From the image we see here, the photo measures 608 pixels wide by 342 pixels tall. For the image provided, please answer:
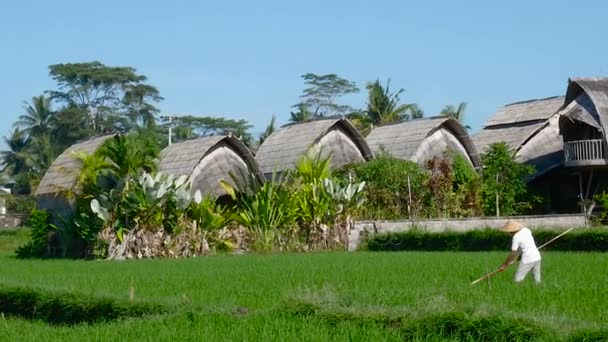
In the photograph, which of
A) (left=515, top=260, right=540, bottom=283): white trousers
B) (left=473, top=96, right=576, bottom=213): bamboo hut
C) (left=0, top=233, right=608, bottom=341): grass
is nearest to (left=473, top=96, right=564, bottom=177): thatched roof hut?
(left=473, top=96, right=576, bottom=213): bamboo hut

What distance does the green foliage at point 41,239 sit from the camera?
19.9 metres

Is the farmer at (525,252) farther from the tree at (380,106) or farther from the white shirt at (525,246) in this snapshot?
the tree at (380,106)

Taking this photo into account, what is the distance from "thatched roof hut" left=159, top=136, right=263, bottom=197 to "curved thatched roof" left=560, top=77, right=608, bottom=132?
24.9 feet

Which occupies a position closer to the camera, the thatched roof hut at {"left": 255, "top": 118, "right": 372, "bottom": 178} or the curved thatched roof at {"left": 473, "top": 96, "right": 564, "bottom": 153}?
the thatched roof hut at {"left": 255, "top": 118, "right": 372, "bottom": 178}

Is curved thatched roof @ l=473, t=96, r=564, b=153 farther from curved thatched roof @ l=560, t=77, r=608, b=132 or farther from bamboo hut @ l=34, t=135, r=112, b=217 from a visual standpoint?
bamboo hut @ l=34, t=135, r=112, b=217

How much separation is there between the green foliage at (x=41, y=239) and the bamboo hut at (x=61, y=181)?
37cm

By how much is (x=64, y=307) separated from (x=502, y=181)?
15.3 m

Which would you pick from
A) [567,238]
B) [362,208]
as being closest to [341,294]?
[567,238]

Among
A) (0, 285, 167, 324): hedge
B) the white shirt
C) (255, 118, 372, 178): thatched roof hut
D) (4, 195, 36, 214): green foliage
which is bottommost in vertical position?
(0, 285, 167, 324): hedge

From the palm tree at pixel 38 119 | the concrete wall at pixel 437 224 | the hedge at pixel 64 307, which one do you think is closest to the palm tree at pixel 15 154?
the palm tree at pixel 38 119

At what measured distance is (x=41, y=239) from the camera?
20281mm

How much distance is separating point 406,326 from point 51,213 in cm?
1650

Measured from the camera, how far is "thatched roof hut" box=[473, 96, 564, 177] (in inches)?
1001

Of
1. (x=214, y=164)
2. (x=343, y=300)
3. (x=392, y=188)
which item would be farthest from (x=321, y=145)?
(x=343, y=300)
